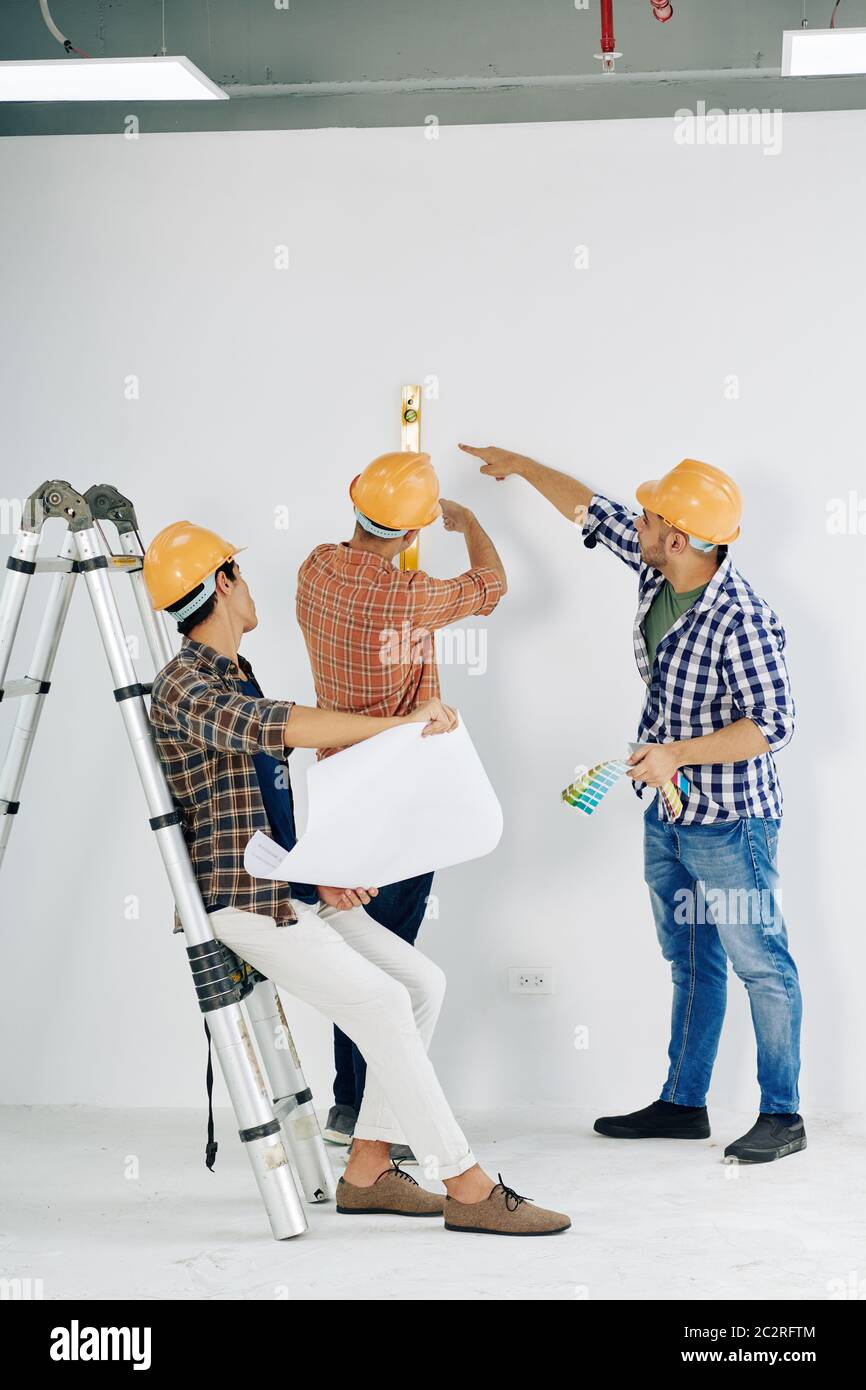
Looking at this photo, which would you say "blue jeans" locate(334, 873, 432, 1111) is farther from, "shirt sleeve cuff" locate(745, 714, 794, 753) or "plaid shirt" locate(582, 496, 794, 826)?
"shirt sleeve cuff" locate(745, 714, 794, 753)

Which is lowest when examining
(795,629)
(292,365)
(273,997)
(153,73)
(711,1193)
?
(711,1193)

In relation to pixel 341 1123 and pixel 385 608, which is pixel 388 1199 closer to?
pixel 341 1123

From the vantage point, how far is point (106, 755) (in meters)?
3.90

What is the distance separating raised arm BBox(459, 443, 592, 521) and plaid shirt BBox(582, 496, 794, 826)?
0.19 metres

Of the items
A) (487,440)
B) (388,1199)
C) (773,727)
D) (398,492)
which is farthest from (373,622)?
(388,1199)

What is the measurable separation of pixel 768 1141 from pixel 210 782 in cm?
167

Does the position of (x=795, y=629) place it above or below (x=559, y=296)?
below

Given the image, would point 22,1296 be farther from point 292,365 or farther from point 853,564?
point 853,564

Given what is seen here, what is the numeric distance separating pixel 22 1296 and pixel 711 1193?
154 cm

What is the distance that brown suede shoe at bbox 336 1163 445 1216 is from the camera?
9.98 ft

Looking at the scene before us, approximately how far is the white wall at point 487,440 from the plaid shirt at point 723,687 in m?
0.32

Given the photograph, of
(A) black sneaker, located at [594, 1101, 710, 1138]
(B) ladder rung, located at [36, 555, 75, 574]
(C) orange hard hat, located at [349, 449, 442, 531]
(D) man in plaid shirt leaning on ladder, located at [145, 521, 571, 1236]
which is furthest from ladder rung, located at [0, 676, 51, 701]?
(A) black sneaker, located at [594, 1101, 710, 1138]
